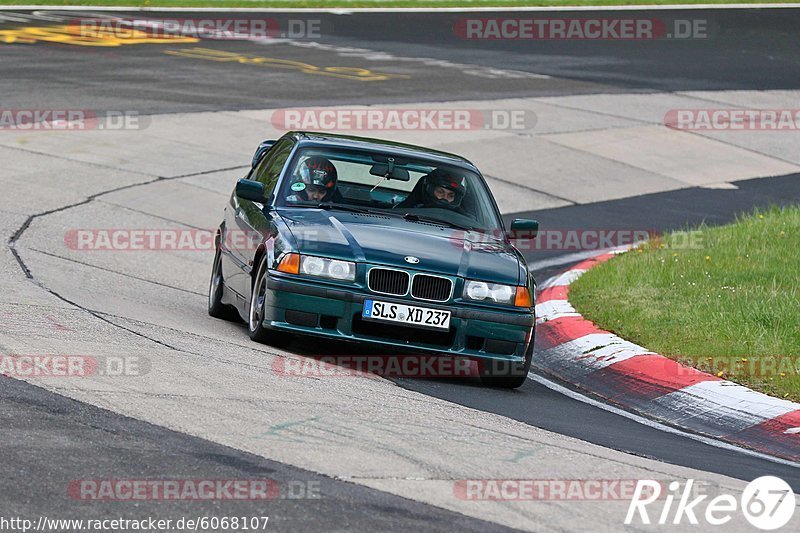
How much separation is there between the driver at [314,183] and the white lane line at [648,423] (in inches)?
73.6

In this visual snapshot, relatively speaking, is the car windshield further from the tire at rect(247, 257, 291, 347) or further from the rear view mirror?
the tire at rect(247, 257, 291, 347)

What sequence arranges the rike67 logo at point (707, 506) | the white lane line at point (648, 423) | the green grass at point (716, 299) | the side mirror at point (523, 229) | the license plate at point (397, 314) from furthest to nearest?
the side mirror at point (523, 229) < the green grass at point (716, 299) < the license plate at point (397, 314) < the white lane line at point (648, 423) < the rike67 logo at point (707, 506)

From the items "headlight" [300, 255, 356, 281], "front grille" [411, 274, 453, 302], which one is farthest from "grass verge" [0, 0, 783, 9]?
"front grille" [411, 274, 453, 302]

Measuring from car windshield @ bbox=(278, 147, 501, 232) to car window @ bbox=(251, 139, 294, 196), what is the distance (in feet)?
0.70

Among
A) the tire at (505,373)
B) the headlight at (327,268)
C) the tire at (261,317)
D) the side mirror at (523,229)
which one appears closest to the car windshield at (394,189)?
the side mirror at (523,229)

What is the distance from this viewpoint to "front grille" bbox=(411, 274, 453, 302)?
8758mm

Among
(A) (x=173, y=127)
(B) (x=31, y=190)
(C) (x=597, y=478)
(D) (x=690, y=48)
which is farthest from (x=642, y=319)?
(D) (x=690, y=48)

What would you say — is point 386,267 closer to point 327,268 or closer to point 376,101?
point 327,268

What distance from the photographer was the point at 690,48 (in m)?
31.3

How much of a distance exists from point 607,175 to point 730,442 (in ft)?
37.5

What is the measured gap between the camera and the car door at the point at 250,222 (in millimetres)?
9633

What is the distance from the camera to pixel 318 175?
394 inches

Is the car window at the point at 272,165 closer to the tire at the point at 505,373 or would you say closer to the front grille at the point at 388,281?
the front grille at the point at 388,281

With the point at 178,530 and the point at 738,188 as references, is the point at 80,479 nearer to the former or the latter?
the point at 178,530
